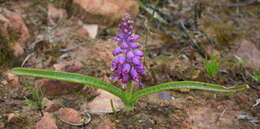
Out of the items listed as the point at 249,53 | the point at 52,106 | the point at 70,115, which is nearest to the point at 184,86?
the point at 70,115

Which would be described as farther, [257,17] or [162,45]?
[257,17]

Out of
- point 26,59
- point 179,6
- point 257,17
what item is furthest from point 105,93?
point 257,17

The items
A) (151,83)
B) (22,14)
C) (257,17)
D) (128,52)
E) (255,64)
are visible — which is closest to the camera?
(128,52)

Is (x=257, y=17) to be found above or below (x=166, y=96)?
above

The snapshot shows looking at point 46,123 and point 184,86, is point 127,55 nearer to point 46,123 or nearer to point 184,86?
point 184,86

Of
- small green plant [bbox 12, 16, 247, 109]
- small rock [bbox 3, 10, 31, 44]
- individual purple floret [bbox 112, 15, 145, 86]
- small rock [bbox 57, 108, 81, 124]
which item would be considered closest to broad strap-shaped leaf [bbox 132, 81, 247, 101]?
small green plant [bbox 12, 16, 247, 109]

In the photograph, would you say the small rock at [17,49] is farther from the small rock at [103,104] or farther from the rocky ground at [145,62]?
the small rock at [103,104]

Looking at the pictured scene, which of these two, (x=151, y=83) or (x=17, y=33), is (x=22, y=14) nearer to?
(x=17, y=33)

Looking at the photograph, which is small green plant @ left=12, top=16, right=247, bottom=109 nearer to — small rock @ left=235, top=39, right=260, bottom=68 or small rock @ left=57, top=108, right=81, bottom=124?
small rock @ left=57, top=108, right=81, bottom=124
